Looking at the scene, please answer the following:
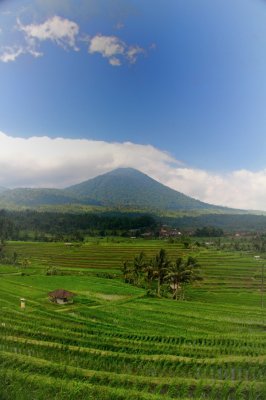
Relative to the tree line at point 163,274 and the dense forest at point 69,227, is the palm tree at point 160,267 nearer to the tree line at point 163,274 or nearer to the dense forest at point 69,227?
the tree line at point 163,274

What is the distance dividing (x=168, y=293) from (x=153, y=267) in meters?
1.97

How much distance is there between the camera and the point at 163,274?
85.8 feet

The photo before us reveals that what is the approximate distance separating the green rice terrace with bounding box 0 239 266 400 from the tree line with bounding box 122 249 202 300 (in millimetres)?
2815

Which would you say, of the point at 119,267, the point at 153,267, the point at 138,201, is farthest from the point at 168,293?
the point at 138,201

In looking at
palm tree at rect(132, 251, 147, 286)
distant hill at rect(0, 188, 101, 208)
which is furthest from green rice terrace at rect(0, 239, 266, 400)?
distant hill at rect(0, 188, 101, 208)

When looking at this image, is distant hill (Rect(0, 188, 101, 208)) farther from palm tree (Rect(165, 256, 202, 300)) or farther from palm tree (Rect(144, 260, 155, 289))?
palm tree (Rect(165, 256, 202, 300))

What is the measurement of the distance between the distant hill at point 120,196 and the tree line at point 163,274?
55646 millimetres

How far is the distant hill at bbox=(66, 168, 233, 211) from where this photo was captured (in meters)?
90.9

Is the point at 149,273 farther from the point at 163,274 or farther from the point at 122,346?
the point at 122,346

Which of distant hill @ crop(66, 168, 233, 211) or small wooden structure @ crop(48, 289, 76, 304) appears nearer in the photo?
small wooden structure @ crop(48, 289, 76, 304)

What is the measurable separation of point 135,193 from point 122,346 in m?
84.6

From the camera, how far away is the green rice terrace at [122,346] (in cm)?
712

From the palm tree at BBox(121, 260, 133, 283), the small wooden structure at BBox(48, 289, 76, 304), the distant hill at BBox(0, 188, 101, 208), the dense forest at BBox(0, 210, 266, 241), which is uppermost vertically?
the distant hill at BBox(0, 188, 101, 208)

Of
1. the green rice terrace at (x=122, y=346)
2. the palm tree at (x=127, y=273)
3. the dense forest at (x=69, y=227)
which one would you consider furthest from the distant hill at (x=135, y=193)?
the green rice terrace at (x=122, y=346)
